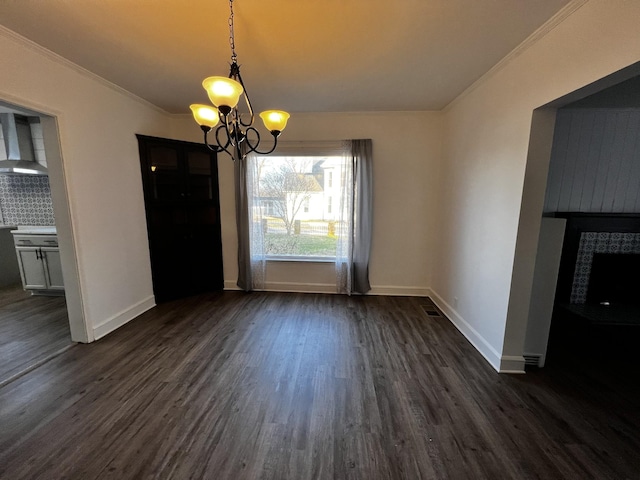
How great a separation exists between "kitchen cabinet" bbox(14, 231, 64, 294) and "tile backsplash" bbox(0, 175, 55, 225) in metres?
0.84

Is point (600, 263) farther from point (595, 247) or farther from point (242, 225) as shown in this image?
point (242, 225)

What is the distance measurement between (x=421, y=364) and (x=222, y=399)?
171cm

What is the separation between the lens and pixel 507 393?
2018 millimetres

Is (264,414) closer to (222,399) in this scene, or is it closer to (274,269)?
(222,399)

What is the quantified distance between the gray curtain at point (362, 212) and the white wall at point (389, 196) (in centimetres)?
14

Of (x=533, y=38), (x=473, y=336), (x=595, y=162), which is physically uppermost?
(x=533, y=38)

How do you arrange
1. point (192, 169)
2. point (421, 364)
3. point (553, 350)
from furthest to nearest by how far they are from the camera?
point (192, 169) < point (553, 350) < point (421, 364)

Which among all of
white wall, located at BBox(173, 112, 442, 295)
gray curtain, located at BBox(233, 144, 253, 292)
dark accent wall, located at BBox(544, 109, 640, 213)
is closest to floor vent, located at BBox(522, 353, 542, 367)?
dark accent wall, located at BBox(544, 109, 640, 213)

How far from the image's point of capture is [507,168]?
221 cm

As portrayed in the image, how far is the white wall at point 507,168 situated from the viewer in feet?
4.84

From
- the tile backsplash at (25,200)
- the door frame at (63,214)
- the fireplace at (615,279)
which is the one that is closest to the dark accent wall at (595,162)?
the fireplace at (615,279)

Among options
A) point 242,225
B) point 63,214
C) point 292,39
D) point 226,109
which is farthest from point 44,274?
point 292,39

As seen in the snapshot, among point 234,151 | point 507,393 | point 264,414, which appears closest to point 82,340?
point 264,414

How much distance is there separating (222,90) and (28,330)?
3.55 metres
